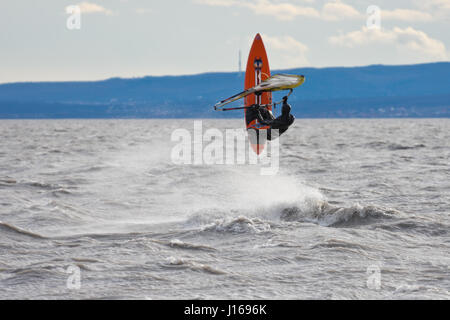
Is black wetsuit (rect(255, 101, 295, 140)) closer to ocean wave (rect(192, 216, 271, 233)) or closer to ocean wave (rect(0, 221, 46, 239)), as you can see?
ocean wave (rect(192, 216, 271, 233))

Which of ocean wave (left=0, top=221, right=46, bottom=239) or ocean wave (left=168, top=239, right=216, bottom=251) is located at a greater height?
ocean wave (left=0, top=221, right=46, bottom=239)

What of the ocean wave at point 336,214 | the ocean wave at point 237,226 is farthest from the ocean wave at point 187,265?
the ocean wave at point 336,214

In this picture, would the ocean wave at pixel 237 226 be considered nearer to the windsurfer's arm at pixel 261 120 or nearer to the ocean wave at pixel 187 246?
the ocean wave at pixel 187 246

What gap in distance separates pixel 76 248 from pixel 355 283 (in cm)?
602

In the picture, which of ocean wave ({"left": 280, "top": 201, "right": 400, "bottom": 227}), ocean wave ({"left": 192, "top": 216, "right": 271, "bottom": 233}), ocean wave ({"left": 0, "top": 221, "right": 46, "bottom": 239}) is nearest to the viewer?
ocean wave ({"left": 0, "top": 221, "right": 46, "bottom": 239})

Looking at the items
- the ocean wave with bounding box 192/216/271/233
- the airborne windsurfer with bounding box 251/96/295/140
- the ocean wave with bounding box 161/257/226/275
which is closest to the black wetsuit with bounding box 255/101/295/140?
the airborne windsurfer with bounding box 251/96/295/140

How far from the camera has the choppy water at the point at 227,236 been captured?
1029 centimetres

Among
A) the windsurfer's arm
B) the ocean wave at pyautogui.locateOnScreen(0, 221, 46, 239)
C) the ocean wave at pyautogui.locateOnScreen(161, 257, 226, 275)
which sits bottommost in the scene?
the ocean wave at pyautogui.locateOnScreen(161, 257, 226, 275)

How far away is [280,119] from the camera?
16500 millimetres

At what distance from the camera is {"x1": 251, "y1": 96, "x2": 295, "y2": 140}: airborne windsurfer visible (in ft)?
53.4

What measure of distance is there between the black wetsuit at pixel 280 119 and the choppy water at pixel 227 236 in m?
2.46

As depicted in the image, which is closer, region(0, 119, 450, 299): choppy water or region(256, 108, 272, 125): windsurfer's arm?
region(0, 119, 450, 299): choppy water
